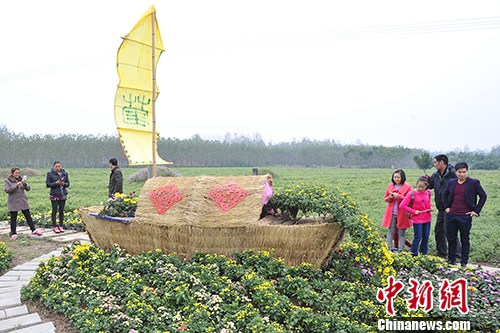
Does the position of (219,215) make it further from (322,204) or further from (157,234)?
(322,204)

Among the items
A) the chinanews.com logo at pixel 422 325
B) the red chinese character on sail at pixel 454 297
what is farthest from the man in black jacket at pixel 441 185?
the chinanews.com logo at pixel 422 325

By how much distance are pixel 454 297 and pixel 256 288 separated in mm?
2169

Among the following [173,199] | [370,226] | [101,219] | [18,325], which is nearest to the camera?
[18,325]

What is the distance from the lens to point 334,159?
270ft

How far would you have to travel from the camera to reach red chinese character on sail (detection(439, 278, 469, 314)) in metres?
4.02

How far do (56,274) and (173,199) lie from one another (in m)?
1.86

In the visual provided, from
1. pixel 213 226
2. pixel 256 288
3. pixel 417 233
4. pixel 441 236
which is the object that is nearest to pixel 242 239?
pixel 213 226

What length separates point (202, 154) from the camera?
70.9 metres

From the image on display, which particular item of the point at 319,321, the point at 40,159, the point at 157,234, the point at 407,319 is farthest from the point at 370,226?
the point at 40,159

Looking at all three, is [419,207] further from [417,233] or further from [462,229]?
[462,229]

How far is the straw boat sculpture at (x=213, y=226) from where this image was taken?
4.97 metres

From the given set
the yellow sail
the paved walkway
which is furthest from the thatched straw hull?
the yellow sail

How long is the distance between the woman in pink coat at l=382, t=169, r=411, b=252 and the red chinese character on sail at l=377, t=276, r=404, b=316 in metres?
1.91

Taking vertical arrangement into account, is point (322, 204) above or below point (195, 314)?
above
